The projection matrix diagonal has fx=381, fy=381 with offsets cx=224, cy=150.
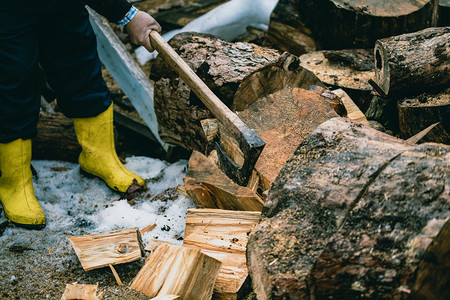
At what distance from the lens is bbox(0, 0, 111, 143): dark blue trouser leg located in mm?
2156

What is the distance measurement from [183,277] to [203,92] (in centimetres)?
106

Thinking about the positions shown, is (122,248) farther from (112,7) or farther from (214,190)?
(112,7)

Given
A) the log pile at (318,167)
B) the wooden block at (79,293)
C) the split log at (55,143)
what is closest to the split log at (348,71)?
the log pile at (318,167)

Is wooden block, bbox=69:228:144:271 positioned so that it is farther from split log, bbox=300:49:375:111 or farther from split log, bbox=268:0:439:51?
split log, bbox=268:0:439:51

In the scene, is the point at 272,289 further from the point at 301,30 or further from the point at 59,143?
the point at 301,30

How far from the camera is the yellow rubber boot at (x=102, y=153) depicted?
2.74m

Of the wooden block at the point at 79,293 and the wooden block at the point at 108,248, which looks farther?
the wooden block at the point at 108,248

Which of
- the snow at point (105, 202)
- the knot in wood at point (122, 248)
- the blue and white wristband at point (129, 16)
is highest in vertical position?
the blue and white wristband at point (129, 16)

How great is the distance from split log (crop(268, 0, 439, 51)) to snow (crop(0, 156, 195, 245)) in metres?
1.71

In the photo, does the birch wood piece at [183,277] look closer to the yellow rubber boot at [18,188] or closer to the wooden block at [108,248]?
the wooden block at [108,248]

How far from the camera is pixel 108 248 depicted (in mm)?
1985

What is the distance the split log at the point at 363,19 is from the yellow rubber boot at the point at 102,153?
6.43 feet

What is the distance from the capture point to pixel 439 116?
206 cm

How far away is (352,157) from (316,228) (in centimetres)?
31
